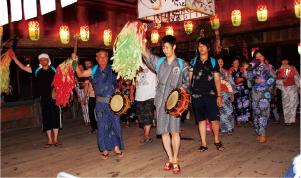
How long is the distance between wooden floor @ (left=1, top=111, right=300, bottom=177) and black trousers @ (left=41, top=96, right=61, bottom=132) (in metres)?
0.49

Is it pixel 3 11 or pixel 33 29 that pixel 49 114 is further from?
pixel 33 29

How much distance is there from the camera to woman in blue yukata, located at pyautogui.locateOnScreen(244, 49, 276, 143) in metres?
4.79

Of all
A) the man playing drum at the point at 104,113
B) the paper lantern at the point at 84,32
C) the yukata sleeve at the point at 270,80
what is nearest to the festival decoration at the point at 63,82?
the man playing drum at the point at 104,113

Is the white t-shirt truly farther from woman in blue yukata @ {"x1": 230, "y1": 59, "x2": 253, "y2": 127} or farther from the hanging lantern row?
the hanging lantern row

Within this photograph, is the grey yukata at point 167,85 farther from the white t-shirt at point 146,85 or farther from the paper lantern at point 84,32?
the paper lantern at point 84,32

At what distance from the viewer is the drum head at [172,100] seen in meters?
3.19

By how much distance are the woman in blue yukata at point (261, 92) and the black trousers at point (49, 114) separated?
416 centimetres

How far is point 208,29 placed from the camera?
420 inches

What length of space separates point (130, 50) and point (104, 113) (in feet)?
4.89

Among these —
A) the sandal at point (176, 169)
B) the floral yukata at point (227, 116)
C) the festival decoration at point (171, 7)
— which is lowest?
the sandal at point (176, 169)

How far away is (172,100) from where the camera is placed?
3.25 m

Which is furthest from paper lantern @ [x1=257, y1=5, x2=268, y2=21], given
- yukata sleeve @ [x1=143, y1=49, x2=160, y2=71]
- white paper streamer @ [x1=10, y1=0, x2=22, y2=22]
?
white paper streamer @ [x1=10, y1=0, x2=22, y2=22]

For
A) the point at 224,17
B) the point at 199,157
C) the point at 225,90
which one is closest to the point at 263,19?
the point at 224,17

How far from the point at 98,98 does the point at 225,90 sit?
2953mm
